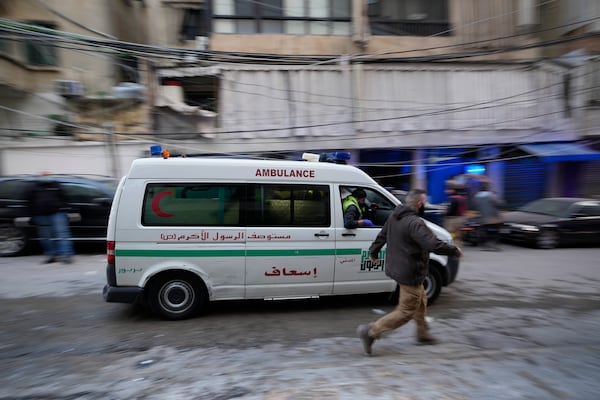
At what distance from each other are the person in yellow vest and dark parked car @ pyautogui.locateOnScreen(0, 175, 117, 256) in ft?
19.7

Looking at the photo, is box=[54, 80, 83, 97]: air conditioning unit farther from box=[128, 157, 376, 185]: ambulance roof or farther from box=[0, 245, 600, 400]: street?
box=[128, 157, 376, 185]: ambulance roof

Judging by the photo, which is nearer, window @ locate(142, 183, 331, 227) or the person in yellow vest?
window @ locate(142, 183, 331, 227)

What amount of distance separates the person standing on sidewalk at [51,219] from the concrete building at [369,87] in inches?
161

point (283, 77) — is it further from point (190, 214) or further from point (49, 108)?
point (190, 214)

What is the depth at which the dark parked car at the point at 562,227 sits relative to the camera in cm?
1073

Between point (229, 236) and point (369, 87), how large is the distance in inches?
398

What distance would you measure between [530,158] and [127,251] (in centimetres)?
1419

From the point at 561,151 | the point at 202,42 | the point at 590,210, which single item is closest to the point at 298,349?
the point at 590,210

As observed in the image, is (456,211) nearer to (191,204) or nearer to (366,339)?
(366,339)

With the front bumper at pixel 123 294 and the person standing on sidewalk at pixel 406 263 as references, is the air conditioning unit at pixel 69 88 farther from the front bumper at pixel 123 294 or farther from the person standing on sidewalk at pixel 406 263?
the person standing on sidewalk at pixel 406 263

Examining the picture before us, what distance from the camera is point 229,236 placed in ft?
17.0

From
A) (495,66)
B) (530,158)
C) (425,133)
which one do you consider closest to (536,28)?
(495,66)

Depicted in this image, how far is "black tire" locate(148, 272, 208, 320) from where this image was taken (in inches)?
204

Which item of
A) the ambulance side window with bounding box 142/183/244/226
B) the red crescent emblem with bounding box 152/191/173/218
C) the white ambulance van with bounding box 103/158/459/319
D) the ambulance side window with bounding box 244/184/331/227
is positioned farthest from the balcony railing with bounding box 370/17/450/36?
the red crescent emblem with bounding box 152/191/173/218
